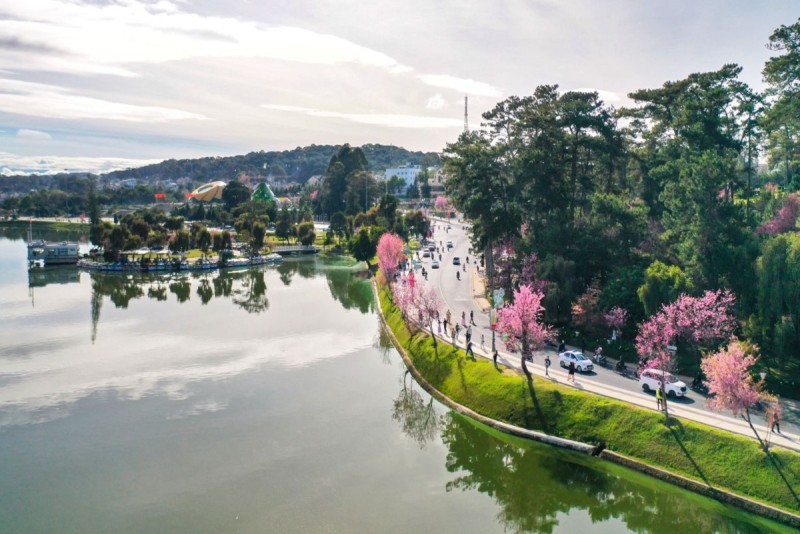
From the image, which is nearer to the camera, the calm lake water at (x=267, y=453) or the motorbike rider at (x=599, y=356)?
the calm lake water at (x=267, y=453)

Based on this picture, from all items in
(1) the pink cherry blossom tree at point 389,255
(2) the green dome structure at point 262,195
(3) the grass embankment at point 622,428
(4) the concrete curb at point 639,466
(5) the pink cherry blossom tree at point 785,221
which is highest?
(2) the green dome structure at point 262,195

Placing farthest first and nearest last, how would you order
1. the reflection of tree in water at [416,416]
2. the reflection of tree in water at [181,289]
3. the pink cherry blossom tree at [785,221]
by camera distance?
1. the reflection of tree in water at [181,289]
2. the pink cherry blossom tree at [785,221]
3. the reflection of tree in water at [416,416]

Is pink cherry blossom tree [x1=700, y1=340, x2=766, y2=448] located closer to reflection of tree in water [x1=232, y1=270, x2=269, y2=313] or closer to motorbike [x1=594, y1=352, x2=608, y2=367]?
motorbike [x1=594, y1=352, x2=608, y2=367]

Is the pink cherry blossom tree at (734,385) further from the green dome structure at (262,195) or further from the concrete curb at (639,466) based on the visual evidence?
the green dome structure at (262,195)

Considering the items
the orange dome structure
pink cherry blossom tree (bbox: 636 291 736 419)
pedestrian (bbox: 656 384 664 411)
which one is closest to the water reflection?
pink cherry blossom tree (bbox: 636 291 736 419)

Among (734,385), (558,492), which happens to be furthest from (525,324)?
(734,385)

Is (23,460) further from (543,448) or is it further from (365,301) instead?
(365,301)

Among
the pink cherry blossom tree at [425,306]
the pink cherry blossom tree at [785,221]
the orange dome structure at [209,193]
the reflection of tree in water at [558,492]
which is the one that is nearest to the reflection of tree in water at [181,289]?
the pink cherry blossom tree at [425,306]
